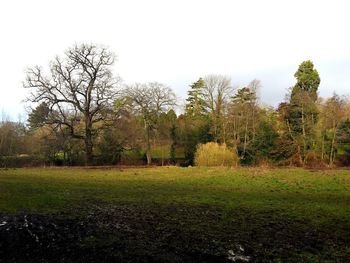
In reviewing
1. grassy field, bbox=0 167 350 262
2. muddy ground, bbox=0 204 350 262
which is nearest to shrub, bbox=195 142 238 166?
grassy field, bbox=0 167 350 262

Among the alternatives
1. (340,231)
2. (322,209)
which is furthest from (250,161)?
(340,231)

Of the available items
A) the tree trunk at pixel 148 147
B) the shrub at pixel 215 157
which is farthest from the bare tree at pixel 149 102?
the shrub at pixel 215 157

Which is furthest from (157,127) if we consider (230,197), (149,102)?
(230,197)

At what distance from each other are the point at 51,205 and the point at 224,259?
6.92m

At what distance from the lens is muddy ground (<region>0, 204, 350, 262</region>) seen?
26.8 feet

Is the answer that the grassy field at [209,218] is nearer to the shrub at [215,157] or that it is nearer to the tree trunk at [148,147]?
the shrub at [215,157]

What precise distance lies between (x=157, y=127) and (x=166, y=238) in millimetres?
44591

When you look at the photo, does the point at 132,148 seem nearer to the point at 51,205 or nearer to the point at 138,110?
the point at 138,110

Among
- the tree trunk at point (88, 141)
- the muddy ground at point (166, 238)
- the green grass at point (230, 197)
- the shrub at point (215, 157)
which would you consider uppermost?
the tree trunk at point (88, 141)

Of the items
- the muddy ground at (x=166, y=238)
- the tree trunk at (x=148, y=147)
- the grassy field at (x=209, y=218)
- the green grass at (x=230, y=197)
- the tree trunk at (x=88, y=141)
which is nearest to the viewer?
the muddy ground at (x=166, y=238)

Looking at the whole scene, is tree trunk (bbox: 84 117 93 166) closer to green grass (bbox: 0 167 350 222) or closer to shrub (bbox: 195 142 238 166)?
shrub (bbox: 195 142 238 166)

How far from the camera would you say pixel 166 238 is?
9.40m

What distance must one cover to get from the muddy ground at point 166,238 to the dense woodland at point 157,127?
3038cm

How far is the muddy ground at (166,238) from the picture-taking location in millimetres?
8180
